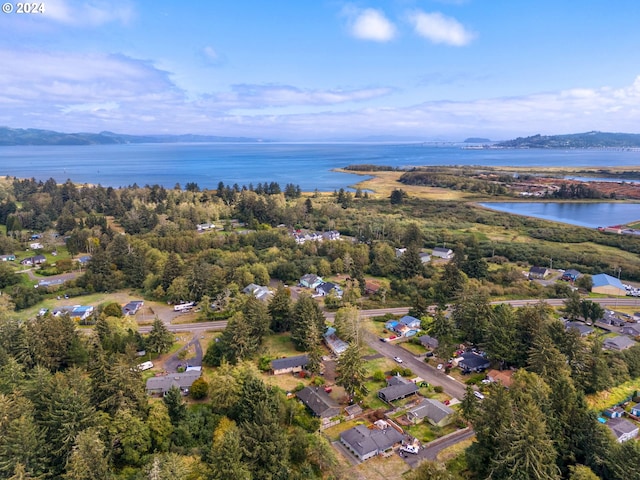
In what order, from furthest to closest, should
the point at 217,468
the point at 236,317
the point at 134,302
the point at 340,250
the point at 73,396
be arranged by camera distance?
the point at 340,250 → the point at 134,302 → the point at 236,317 → the point at 73,396 → the point at 217,468

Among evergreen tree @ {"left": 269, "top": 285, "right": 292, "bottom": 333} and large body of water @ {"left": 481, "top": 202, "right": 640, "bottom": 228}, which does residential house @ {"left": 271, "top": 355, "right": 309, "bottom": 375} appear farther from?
large body of water @ {"left": 481, "top": 202, "right": 640, "bottom": 228}

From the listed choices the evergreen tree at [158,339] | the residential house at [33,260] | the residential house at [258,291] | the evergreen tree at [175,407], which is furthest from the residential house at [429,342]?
the residential house at [33,260]

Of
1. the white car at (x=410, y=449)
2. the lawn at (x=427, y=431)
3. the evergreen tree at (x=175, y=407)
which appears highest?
the evergreen tree at (x=175, y=407)


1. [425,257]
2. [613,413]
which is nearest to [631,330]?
[613,413]

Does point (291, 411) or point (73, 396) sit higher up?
point (73, 396)

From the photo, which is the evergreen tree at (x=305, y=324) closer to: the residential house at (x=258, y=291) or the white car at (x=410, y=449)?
the residential house at (x=258, y=291)

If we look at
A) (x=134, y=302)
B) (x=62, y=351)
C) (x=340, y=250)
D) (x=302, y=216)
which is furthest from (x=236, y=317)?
(x=302, y=216)

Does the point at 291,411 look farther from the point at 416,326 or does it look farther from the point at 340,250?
the point at 340,250
